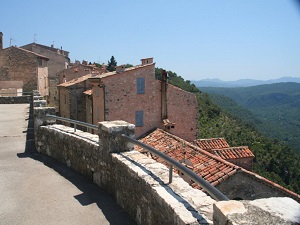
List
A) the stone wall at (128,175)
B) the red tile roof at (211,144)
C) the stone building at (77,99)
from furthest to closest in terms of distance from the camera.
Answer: the stone building at (77,99) → the red tile roof at (211,144) → the stone wall at (128,175)

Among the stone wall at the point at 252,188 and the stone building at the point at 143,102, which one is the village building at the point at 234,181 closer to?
the stone wall at the point at 252,188

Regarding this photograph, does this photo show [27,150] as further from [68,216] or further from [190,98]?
[190,98]

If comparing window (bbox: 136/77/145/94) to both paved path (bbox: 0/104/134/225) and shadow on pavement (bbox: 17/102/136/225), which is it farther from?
paved path (bbox: 0/104/134/225)

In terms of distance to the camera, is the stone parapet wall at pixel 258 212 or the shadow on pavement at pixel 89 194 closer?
the stone parapet wall at pixel 258 212

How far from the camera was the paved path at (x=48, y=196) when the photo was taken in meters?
4.72

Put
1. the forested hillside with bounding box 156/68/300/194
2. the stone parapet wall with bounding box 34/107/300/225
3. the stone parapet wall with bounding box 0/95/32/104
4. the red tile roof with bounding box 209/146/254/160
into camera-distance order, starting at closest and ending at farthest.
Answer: the stone parapet wall with bounding box 34/107/300/225
the red tile roof with bounding box 209/146/254/160
the stone parapet wall with bounding box 0/95/32/104
the forested hillside with bounding box 156/68/300/194

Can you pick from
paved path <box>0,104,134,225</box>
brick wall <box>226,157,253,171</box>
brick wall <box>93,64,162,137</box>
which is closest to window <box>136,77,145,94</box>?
brick wall <box>93,64,162,137</box>

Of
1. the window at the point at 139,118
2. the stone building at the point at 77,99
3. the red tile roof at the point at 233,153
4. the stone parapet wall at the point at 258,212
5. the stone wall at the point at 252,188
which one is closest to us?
the stone parapet wall at the point at 258,212

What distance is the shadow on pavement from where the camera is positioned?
4738 millimetres

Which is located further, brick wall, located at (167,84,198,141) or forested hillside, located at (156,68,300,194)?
forested hillside, located at (156,68,300,194)

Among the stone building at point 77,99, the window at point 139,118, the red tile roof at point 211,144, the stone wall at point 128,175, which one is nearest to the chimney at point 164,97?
the window at point 139,118

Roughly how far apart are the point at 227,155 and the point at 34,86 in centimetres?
2779

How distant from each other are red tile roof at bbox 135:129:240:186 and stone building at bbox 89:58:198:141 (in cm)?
272

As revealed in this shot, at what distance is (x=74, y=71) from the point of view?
3794 centimetres
